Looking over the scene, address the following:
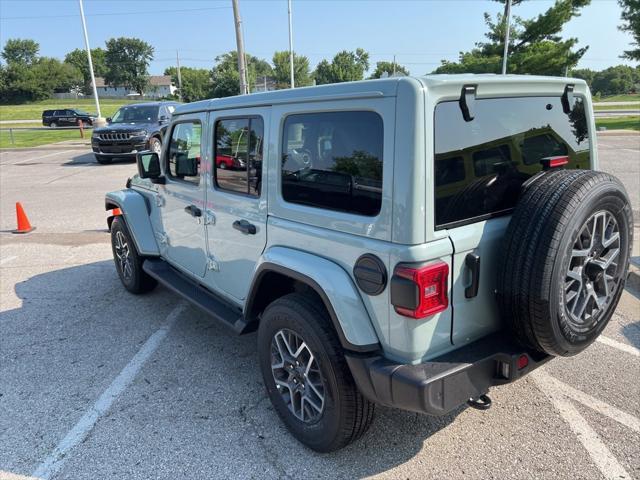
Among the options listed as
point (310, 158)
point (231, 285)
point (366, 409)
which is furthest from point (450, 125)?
point (231, 285)

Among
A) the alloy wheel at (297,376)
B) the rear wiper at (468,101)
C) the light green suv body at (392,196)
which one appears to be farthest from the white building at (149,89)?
the rear wiper at (468,101)

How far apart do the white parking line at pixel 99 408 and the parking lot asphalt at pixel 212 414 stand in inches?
0.4

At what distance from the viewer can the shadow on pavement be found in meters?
2.67

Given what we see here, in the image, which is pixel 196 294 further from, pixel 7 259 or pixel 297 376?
pixel 7 259

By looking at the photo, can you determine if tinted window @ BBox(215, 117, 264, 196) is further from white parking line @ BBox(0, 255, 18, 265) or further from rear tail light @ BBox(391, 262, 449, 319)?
white parking line @ BBox(0, 255, 18, 265)

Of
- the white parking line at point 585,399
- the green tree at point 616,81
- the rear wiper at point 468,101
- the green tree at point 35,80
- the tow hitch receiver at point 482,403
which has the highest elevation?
the green tree at point 35,80

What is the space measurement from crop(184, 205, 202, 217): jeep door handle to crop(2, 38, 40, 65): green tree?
13567 cm

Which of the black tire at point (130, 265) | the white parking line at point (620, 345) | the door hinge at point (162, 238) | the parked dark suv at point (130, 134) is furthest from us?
the parked dark suv at point (130, 134)

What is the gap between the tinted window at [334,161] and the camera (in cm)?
224

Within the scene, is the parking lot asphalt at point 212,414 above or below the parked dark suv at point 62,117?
below

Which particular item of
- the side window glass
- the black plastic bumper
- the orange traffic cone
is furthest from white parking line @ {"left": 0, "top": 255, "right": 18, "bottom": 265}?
the black plastic bumper

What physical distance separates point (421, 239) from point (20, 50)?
5640 inches

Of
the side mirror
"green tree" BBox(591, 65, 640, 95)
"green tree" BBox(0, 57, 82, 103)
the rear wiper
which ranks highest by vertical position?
"green tree" BBox(0, 57, 82, 103)

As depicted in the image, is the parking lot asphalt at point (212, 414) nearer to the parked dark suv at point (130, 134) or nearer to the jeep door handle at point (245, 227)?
the jeep door handle at point (245, 227)
